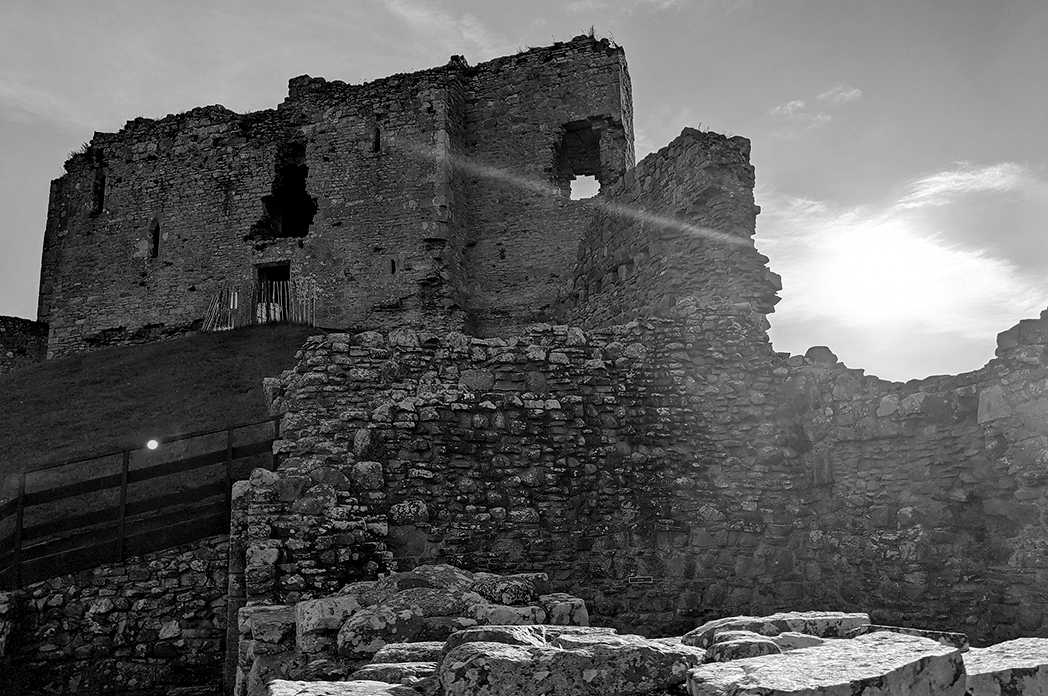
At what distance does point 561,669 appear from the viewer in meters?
4.00

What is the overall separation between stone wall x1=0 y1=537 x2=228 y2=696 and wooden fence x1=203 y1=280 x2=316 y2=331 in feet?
52.9

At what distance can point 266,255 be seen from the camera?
26453 millimetres

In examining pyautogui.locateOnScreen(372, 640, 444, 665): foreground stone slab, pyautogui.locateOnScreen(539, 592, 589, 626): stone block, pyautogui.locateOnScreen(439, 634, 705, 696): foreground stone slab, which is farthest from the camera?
pyautogui.locateOnScreen(539, 592, 589, 626): stone block

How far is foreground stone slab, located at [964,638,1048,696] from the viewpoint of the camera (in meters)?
3.55

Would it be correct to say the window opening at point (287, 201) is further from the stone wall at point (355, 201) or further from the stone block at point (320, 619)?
the stone block at point (320, 619)

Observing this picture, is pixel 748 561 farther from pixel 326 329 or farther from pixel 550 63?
pixel 550 63

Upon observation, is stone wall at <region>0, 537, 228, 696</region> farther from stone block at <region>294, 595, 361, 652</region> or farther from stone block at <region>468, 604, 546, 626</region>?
stone block at <region>468, 604, 546, 626</region>

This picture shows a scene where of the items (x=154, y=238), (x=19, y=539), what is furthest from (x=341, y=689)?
(x=154, y=238)

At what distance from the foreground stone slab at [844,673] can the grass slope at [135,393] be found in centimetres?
1305

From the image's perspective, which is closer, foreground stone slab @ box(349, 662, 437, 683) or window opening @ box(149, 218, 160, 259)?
foreground stone slab @ box(349, 662, 437, 683)

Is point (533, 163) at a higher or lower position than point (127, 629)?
higher

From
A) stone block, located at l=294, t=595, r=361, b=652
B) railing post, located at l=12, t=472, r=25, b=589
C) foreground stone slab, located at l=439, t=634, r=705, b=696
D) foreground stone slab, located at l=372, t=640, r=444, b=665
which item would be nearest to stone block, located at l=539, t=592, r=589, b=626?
foreground stone slab, located at l=372, t=640, r=444, b=665

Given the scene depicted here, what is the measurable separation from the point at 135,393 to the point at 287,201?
11.3 meters

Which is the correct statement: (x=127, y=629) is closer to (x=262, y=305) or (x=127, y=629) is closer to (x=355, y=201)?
(x=262, y=305)
